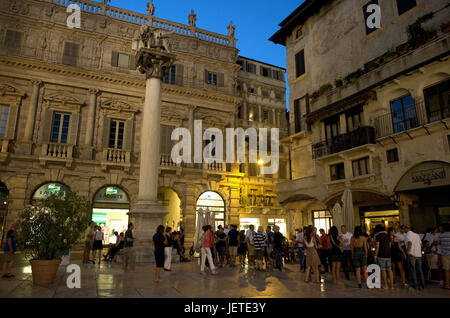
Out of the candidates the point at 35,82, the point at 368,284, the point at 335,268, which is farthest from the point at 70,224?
the point at 35,82

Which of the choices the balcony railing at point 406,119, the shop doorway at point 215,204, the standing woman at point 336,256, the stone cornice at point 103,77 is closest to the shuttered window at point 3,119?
the stone cornice at point 103,77

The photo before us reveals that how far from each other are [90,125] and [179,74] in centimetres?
873

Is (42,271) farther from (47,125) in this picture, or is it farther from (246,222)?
(246,222)

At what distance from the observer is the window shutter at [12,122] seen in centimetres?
2155

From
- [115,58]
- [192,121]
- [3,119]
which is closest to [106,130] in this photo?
[115,58]

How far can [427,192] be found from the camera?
52.4 feet

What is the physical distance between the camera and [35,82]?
2266 cm

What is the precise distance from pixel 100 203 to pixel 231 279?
16.3 m

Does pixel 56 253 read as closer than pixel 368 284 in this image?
Yes

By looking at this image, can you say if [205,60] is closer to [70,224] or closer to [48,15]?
[48,15]

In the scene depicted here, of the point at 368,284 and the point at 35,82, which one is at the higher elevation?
the point at 35,82

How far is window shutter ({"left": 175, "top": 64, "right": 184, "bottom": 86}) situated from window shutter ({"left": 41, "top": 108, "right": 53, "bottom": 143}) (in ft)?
33.4
